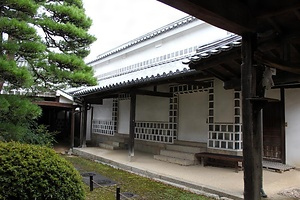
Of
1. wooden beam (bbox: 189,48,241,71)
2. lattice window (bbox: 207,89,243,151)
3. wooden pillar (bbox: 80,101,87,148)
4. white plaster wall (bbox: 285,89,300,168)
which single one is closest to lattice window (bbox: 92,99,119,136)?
wooden pillar (bbox: 80,101,87,148)

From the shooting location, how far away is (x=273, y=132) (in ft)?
25.2

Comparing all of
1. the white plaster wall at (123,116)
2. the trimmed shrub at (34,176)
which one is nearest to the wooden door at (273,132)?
the trimmed shrub at (34,176)

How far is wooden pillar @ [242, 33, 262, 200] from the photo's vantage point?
9.29 ft

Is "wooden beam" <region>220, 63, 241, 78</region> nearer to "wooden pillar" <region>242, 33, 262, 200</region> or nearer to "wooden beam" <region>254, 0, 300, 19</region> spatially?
"wooden pillar" <region>242, 33, 262, 200</region>

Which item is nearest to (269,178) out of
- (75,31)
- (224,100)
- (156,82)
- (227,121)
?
(227,121)

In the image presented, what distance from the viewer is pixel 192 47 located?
448 inches

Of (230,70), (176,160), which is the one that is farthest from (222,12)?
(176,160)

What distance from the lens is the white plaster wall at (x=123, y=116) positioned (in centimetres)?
1295

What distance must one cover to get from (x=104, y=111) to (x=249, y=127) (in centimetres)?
1294

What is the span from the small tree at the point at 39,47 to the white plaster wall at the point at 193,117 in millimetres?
3916

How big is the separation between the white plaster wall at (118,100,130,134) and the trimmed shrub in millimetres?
9587

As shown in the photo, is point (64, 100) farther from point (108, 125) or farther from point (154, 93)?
point (154, 93)

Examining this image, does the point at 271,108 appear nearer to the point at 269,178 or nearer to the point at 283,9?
the point at 269,178

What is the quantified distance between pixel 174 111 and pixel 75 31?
16.2 feet
